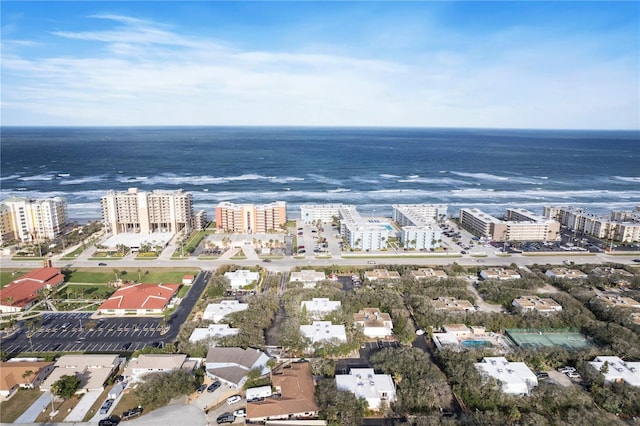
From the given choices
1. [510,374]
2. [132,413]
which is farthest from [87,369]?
[510,374]

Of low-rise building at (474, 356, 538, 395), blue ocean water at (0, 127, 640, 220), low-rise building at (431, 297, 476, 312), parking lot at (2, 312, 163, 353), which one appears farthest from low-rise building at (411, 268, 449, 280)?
blue ocean water at (0, 127, 640, 220)

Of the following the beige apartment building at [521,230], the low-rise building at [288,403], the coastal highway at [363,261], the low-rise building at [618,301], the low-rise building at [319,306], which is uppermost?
the beige apartment building at [521,230]

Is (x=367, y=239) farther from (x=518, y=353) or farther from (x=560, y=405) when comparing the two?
(x=560, y=405)

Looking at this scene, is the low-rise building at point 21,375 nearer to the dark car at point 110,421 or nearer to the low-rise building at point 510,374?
the dark car at point 110,421

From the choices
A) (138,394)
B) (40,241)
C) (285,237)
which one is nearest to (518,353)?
(138,394)

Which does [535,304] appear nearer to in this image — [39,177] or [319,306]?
[319,306]

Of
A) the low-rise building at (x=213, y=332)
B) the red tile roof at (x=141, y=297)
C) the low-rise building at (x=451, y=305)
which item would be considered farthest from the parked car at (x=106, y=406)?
the low-rise building at (x=451, y=305)

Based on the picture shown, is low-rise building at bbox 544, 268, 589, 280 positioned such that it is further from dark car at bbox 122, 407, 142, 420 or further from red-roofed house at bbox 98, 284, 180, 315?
dark car at bbox 122, 407, 142, 420
